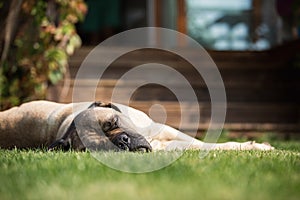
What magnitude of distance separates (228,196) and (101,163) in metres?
1.18

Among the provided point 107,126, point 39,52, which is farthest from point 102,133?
point 39,52

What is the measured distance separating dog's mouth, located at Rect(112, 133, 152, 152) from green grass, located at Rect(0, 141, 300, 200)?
15.8 inches

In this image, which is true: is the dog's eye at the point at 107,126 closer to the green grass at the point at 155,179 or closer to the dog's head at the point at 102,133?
the dog's head at the point at 102,133

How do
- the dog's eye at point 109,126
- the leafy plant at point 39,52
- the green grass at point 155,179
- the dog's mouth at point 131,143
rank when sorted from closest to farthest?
the green grass at point 155,179 < the dog's mouth at point 131,143 < the dog's eye at point 109,126 < the leafy plant at point 39,52

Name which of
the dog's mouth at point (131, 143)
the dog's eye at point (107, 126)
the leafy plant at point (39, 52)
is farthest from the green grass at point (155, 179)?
the leafy plant at point (39, 52)

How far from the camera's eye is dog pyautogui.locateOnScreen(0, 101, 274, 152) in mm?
4352

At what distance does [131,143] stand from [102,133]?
24 cm

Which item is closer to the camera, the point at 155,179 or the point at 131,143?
the point at 155,179

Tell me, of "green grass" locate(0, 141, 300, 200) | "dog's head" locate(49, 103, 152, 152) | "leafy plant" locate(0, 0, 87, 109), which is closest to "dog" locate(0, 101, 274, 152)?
"dog's head" locate(49, 103, 152, 152)

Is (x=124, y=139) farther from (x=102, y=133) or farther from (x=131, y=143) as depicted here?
(x=102, y=133)

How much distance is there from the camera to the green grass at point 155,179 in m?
2.57

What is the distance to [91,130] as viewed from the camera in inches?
175

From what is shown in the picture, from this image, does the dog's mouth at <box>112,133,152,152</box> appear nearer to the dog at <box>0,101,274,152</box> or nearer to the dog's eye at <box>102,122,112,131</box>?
the dog at <box>0,101,274,152</box>

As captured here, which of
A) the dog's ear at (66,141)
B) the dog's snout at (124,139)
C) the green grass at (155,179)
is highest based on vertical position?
the green grass at (155,179)
